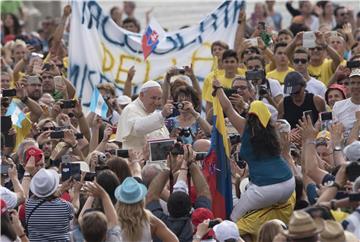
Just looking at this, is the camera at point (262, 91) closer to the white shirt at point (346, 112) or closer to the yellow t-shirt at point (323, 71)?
the white shirt at point (346, 112)

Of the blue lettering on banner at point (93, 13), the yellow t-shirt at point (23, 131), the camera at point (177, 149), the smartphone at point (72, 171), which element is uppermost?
the blue lettering on banner at point (93, 13)

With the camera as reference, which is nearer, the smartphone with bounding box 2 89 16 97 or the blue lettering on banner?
the smartphone with bounding box 2 89 16 97

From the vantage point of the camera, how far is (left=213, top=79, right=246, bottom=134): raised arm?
13578 mm

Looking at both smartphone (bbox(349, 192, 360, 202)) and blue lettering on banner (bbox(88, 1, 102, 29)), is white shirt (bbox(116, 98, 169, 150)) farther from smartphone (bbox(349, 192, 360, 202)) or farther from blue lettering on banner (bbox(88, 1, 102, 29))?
blue lettering on banner (bbox(88, 1, 102, 29))

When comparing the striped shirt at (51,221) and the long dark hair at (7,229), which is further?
the striped shirt at (51,221)

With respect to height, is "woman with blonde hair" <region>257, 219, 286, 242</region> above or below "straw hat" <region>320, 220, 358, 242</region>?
below

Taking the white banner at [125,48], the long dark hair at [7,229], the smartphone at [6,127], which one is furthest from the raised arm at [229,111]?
the white banner at [125,48]

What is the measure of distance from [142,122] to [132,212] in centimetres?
329

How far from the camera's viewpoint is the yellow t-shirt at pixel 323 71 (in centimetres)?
1850

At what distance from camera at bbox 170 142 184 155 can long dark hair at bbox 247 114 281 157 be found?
616mm

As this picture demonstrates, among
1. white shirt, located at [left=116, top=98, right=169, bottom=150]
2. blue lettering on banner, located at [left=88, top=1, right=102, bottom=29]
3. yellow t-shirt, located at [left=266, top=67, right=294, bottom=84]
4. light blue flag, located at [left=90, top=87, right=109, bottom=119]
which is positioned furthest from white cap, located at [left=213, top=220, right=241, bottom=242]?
blue lettering on banner, located at [left=88, top=1, right=102, bottom=29]

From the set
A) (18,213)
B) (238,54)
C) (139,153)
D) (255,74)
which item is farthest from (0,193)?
Result: (238,54)

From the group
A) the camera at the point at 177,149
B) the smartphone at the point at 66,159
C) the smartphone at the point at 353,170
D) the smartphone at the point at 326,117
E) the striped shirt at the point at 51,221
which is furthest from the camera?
the smartphone at the point at 326,117

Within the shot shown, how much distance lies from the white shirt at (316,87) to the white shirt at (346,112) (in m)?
1.74
